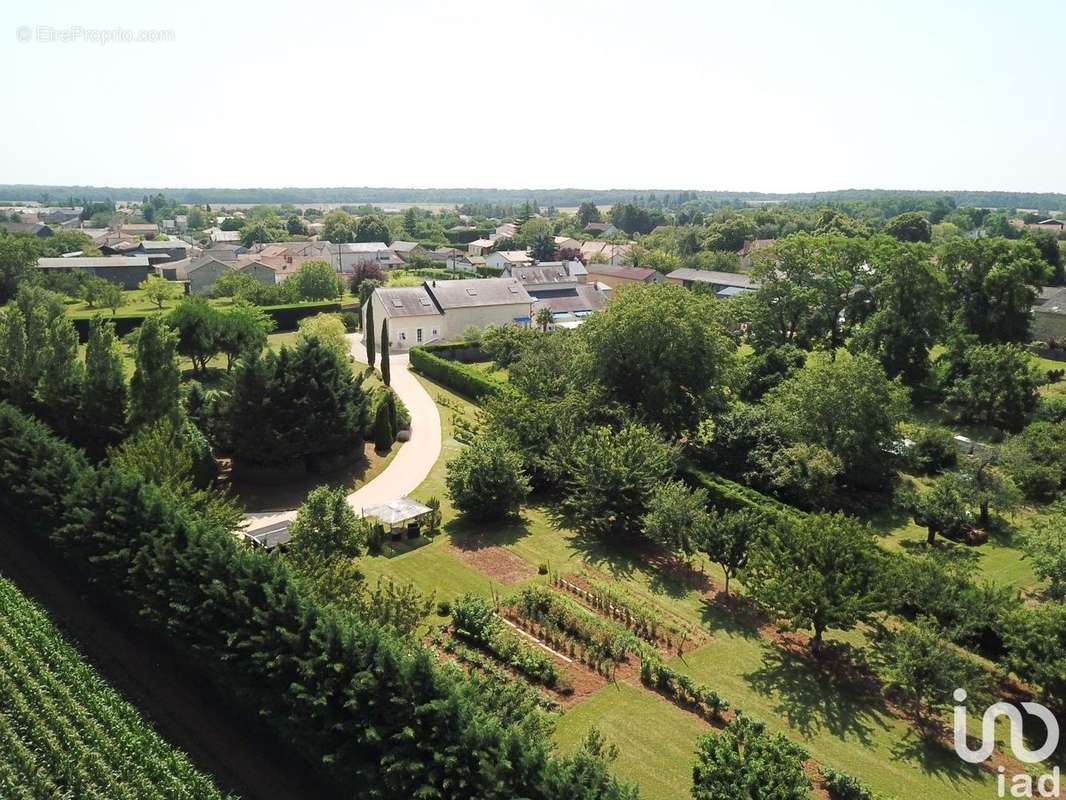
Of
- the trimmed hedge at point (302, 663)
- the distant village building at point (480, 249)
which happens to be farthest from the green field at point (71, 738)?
the distant village building at point (480, 249)

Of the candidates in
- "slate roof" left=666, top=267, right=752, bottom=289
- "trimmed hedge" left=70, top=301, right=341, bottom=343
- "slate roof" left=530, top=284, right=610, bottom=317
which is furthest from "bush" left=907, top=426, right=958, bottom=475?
"trimmed hedge" left=70, top=301, right=341, bottom=343

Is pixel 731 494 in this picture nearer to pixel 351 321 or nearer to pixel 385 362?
pixel 385 362

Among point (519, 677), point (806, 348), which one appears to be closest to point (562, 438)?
point (519, 677)

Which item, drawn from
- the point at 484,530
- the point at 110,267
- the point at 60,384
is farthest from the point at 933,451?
the point at 110,267

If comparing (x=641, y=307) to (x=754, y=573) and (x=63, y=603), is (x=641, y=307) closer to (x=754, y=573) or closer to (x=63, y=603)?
(x=754, y=573)

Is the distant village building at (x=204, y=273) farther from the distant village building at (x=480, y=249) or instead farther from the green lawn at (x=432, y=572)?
the green lawn at (x=432, y=572)

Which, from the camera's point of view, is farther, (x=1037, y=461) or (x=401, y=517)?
(x=1037, y=461)

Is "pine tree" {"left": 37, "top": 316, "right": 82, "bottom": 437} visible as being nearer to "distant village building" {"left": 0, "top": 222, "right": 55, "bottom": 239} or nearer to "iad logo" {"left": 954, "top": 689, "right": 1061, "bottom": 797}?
"iad logo" {"left": 954, "top": 689, "right": 1061, "bottom": 797}
